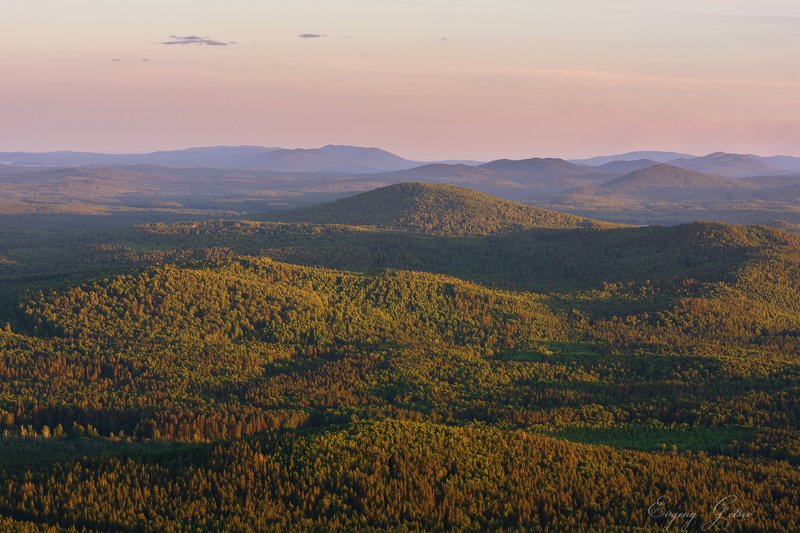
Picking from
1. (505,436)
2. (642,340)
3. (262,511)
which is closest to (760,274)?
(642,340)

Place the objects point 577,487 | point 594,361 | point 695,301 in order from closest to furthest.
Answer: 1. point 577,487
2. point 594,361
3. point 695,301

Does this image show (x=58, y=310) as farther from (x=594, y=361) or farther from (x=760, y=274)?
(x=760, y=274)

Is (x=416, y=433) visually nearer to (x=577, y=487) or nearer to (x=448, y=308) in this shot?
(x=577, y=487)

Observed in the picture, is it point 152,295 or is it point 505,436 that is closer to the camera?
point 505,436

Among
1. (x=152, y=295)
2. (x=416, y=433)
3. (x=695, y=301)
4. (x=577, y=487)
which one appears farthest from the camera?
(x=695, y=301)

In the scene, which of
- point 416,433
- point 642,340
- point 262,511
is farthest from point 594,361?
point 262,511

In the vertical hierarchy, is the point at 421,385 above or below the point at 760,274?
below
